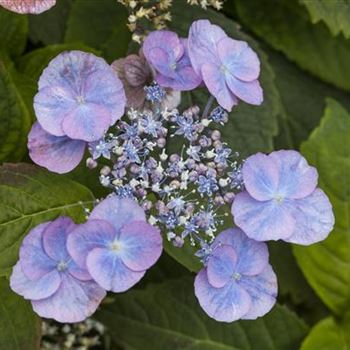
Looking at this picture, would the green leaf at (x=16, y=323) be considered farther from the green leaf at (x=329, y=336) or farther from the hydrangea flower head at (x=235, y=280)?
the green leaf at (x=329, y=336)

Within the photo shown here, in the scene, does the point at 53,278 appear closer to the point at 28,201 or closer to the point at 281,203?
the point at 28,201

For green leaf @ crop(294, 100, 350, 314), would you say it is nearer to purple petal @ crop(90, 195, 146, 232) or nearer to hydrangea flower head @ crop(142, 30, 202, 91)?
hydrangea flower head @ crop(142, 30, 202, 91)

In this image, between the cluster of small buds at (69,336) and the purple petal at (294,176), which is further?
the cluster of small buds at (69,336)

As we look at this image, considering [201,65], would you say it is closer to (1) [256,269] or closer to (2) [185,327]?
(1) [256,269]

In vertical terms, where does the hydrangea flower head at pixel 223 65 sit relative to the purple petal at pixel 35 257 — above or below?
above

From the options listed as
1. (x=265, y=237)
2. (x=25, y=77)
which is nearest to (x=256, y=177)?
(x=265, y=237)

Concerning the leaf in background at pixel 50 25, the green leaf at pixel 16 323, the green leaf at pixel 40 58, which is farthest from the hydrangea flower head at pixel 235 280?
the leaf in background at pixel 50 25

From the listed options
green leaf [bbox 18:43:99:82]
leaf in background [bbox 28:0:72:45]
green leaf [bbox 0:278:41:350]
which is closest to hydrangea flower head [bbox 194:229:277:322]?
green leaf [bbox 0:278:41:350]
